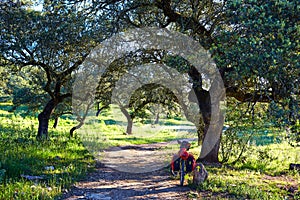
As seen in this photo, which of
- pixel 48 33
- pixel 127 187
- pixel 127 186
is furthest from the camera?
pixel 48 33

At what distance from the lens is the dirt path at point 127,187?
7.71 metres

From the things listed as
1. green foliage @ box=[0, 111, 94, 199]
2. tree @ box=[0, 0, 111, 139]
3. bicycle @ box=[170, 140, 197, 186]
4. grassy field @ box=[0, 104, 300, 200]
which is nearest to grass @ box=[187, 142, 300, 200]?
grassy field @ box=[0, 104, 300, 200]

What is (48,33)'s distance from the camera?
419 inches

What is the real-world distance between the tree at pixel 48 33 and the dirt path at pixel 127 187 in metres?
5.02

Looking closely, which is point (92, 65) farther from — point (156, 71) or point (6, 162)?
point (6, 162)

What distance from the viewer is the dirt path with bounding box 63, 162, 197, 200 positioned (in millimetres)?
7707

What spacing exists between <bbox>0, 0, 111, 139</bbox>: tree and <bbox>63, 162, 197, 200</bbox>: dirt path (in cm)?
502

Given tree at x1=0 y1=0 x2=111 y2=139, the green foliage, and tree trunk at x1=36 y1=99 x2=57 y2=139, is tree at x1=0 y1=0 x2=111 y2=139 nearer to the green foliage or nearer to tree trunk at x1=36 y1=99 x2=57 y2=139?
tree trunk at x1=36 y1=99 x2=57 y2=139

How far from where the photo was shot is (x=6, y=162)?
29.3ft

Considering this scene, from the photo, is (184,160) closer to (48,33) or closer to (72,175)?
(72,175)

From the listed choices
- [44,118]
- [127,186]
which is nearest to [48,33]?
[127,186]

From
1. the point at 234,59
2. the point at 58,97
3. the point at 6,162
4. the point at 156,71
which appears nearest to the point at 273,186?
the point at 234,59

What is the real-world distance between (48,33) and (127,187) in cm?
613

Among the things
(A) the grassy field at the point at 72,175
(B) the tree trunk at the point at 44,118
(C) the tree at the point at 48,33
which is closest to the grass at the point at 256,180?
(A) the grassy field at the point at 72,175
